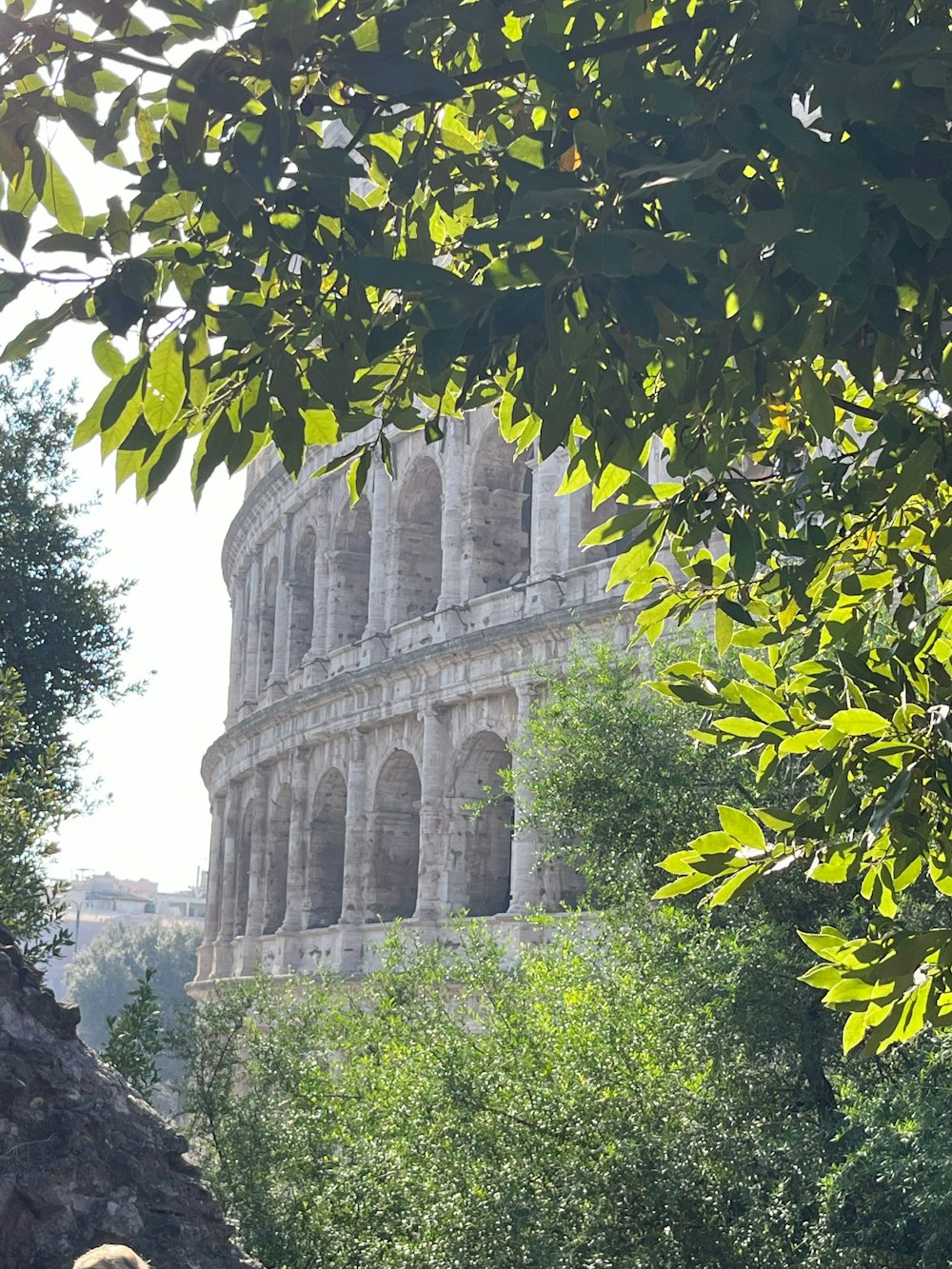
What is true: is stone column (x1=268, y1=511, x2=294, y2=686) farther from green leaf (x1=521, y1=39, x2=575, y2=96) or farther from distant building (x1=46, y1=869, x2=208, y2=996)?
distant building (x1=46, y1=869, x2=208, y2=996)

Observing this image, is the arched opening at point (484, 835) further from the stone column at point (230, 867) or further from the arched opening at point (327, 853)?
the stone column at point (230, 867)

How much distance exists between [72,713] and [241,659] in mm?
16601

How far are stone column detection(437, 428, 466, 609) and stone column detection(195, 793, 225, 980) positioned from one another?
12.5m

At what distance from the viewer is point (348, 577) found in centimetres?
2908

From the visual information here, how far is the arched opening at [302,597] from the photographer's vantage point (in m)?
31.2

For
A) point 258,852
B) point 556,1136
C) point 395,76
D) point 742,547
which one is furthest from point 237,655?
point 395,76

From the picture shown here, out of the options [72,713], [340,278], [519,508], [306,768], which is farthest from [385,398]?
[306,768]

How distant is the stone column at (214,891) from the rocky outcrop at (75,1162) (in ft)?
90.7

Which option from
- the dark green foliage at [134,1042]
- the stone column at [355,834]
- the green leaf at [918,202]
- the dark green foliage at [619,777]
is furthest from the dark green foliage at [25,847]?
the stone column at [355,834]

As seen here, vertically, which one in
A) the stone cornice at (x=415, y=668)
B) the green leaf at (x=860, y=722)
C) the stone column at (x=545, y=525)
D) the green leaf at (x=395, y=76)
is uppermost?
the stone column at (x=545, y=525)

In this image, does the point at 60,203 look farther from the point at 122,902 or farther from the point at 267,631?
the point at 122,902

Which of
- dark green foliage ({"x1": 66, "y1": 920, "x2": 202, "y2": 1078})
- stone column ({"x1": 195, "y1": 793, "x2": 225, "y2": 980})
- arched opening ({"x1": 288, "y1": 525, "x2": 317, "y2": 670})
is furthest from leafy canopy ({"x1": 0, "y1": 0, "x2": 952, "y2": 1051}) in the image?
dark green foliage ({"x1": 66, "y1": 920, "x2": 202, "y2": 1078})

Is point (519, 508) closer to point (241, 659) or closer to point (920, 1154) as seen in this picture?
point (241, 659)

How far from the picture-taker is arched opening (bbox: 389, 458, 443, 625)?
2664 centimetres
